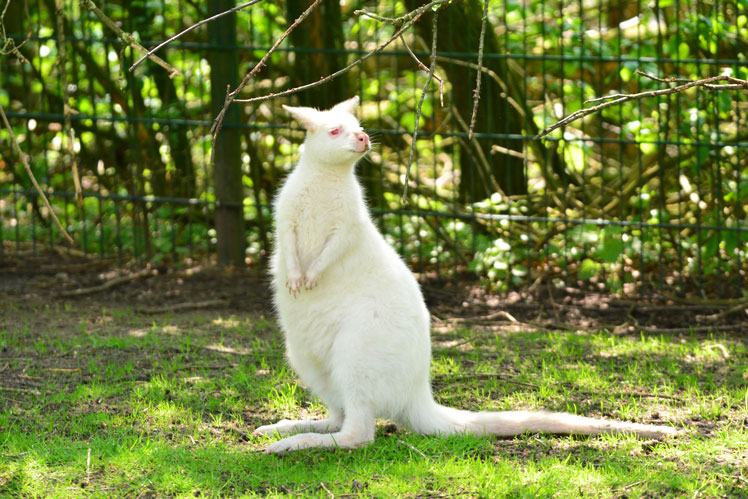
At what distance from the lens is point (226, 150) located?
6.89m

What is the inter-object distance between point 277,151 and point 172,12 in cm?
147

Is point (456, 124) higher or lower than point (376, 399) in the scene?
higher

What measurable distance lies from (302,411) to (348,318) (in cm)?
75

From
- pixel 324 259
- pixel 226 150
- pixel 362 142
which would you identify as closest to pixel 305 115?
pixel 362 142

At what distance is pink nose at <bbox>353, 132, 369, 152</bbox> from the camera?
388cm

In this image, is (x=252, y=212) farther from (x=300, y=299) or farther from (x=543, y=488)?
(x=543, y=488)

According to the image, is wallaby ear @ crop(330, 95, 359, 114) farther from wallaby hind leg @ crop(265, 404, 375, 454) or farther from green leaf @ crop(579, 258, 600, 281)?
green leaf @ crop(579, 258, 600, 281)

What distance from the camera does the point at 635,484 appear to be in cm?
326

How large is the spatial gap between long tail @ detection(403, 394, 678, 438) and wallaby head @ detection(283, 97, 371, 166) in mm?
1095

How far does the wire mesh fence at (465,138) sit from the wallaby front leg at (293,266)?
2342 mm

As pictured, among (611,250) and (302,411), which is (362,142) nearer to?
(302,411)

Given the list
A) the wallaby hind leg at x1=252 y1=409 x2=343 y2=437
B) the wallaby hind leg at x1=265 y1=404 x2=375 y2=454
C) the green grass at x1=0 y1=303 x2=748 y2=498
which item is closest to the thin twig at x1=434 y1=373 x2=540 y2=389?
the green grass at x1=0 y1=303 x2=748 y2=498

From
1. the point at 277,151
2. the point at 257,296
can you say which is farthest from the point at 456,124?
the point at 257,296

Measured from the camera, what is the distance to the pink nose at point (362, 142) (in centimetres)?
388
